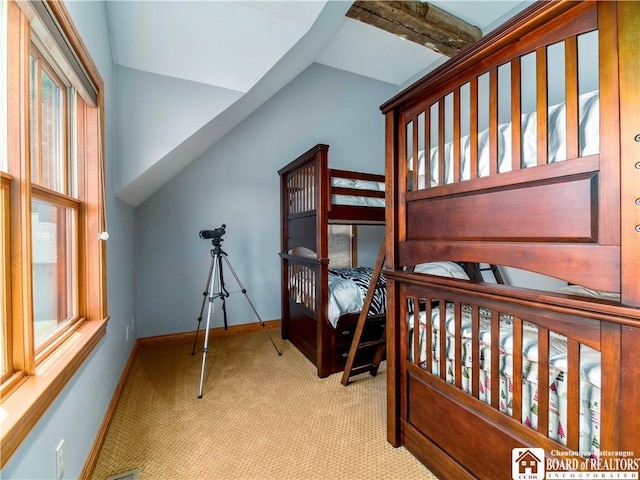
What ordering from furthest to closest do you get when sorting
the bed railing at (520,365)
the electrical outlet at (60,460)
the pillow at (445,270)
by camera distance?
the pillow at (445,270) → the electrical outlet at (60,460) → the bed railing at (520,365)

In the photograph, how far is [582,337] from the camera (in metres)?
0.80

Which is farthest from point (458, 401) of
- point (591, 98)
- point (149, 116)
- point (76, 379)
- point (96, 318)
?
point (149, 116)

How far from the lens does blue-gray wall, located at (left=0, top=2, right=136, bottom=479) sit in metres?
0.89

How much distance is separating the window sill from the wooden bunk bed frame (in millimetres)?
1438

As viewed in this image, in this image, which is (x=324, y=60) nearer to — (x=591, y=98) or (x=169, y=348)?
(x=591, y=98)

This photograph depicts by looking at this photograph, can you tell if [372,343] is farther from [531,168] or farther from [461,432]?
[531,168]

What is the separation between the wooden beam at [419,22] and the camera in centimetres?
235

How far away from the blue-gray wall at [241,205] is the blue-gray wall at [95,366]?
0.40 m

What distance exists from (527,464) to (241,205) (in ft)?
9.69

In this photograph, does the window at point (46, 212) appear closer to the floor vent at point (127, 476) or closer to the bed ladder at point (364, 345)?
the floor vent at point (127, 476)

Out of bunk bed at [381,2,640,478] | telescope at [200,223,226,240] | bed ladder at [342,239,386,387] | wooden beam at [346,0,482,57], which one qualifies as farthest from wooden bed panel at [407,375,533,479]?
wooden beam at [346,0,482,57]

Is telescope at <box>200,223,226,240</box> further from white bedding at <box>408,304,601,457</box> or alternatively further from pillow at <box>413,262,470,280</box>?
white bedding at <box>408,304,601,457</box>

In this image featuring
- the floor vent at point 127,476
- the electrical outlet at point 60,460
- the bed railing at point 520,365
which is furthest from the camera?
the floor vent at point 127,476

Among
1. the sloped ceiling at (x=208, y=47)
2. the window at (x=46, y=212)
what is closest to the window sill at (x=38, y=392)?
the window at (x=46, y=212)
